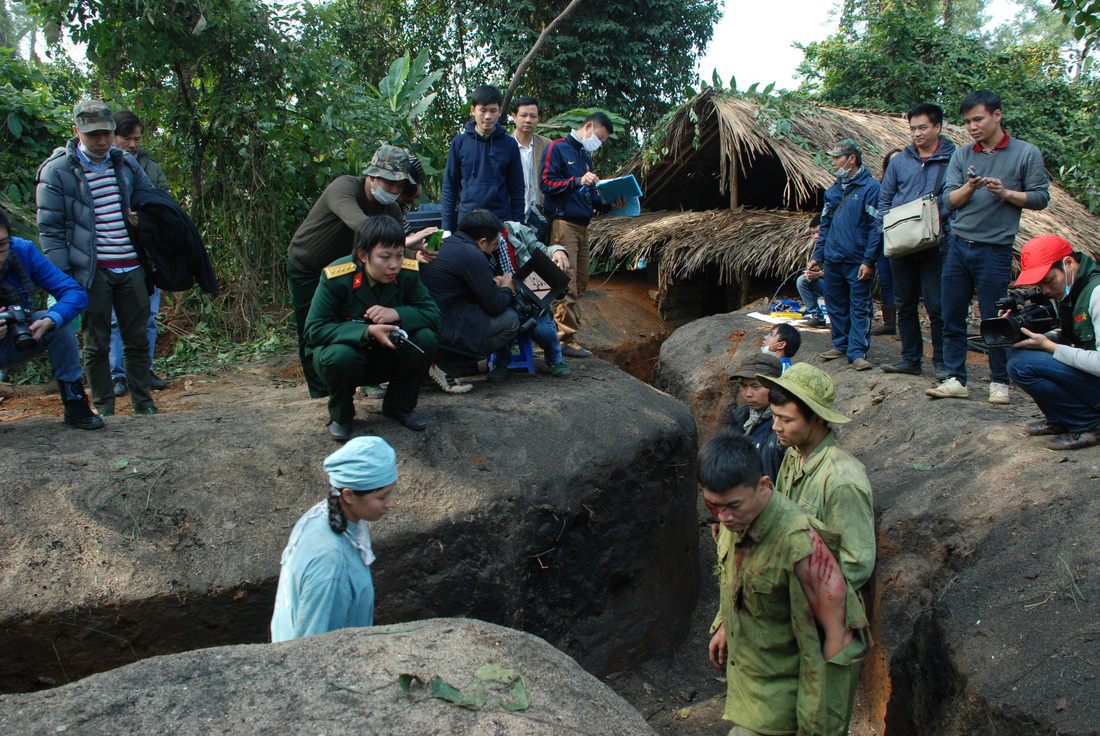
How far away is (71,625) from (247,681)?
1.77m

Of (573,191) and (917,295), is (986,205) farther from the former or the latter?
(573,191)

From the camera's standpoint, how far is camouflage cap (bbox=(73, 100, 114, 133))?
14.2 feet

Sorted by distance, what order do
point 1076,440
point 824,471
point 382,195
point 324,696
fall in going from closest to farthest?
point 324,696, point 824,471, point 1076,440, point 382,195

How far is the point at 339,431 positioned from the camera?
4.16 metres

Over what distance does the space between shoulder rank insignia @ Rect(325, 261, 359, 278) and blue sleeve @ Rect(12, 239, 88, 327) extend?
4.08ft

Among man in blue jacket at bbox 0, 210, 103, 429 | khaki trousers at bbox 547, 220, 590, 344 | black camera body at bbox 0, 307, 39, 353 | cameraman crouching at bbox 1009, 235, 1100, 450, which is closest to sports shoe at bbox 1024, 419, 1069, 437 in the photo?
cameraman crouching at bbox 1009, 235, 1100, 450

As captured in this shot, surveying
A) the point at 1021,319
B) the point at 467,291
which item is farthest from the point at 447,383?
the point at 1021,319

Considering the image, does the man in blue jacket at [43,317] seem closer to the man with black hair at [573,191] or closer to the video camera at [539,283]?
the video camera at [539,283]

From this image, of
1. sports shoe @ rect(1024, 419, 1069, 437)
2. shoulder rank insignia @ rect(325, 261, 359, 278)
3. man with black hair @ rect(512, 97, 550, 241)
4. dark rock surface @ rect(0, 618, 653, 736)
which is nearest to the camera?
dark rock surface @ rect(0, 618, 653, 736)

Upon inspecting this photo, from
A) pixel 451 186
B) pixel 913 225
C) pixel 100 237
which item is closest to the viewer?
pixel 100 237

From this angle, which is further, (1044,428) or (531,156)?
(531,156)

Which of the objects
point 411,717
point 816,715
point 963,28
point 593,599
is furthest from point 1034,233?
point 963,28

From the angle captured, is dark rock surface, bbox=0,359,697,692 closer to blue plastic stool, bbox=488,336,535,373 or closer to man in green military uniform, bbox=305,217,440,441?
blue plastic stool, bbox=488,336,535,373

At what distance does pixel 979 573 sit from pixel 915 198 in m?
3.05
